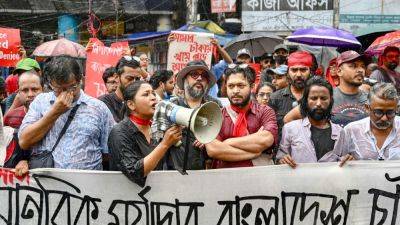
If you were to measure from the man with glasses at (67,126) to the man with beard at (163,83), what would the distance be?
2.64 m

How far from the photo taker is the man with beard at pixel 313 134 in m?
4.69

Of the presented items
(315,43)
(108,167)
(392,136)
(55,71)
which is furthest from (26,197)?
(315,43)

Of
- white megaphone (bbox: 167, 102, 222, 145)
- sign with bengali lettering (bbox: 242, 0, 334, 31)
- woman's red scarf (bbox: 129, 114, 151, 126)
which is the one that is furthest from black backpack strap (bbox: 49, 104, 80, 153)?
sign with bengali lettering (bbox: 242, 0, 334, 31)

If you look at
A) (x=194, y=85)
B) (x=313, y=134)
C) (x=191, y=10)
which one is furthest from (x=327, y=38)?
(x=191, y=10)

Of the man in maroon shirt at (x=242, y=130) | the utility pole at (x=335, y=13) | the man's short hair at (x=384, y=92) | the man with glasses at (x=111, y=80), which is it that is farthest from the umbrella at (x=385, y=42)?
the utility pole at (x=335, y=13)

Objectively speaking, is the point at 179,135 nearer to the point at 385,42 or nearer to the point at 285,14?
the point at 385,42

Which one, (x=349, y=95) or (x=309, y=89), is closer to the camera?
(x=309, y=89)

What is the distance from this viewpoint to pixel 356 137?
465 centimetres

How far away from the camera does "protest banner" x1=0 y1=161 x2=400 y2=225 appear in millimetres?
4582

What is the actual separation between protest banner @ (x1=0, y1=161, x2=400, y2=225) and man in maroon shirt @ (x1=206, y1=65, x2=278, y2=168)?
A: 0.11 m

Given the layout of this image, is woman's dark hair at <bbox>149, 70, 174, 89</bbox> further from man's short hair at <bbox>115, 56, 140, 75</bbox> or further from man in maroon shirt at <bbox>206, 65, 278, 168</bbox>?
man in maroon shirt at <bbox>206, 65, 278, 168</bbox>

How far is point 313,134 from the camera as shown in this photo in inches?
186

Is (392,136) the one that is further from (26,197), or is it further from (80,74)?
(26,197)

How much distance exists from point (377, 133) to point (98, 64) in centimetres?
454
